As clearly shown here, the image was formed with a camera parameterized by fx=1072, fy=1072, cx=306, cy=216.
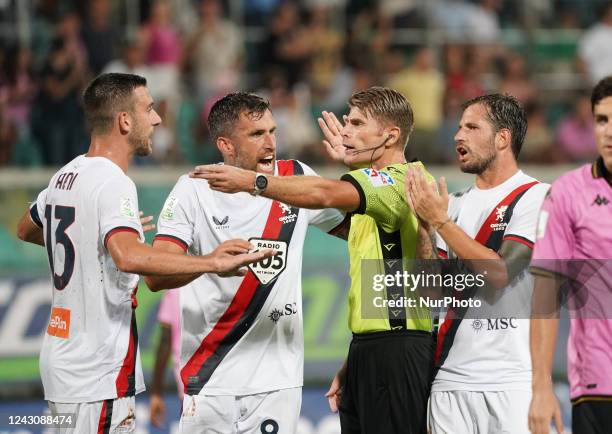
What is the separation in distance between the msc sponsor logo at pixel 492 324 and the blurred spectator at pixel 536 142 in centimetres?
839

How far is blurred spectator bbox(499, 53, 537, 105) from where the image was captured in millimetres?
15398

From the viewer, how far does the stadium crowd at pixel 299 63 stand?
13.4 meters

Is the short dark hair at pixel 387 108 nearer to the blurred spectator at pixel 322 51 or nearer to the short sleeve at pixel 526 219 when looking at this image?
the short sleeve at pixel 526 219

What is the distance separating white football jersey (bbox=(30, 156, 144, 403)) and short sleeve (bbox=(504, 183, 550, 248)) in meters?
2.24

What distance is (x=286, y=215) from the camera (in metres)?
6.97

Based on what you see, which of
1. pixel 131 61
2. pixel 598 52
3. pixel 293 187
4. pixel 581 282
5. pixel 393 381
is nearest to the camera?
pixel 581 282

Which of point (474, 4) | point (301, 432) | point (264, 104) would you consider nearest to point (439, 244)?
point (264, 104)

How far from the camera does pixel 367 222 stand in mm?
6641

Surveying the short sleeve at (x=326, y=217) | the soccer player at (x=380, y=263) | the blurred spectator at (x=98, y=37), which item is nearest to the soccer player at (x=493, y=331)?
the soccer player at (x=380, y=263)

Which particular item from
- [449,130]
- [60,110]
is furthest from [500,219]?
[449,130]

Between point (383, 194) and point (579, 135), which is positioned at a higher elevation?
point (579, 135)

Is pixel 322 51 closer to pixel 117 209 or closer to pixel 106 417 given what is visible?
pixel 117 209

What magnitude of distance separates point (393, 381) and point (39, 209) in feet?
8.12

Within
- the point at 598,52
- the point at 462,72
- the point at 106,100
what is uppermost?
the point at 598,52
